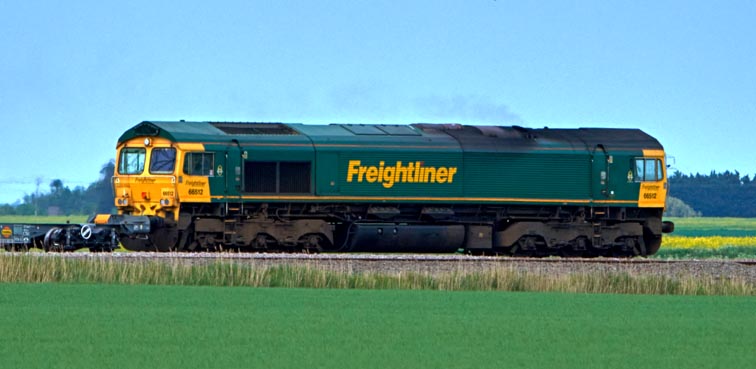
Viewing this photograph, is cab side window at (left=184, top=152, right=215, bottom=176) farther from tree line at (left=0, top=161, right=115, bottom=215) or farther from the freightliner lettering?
tree line at (left=0, top=161, right=115, bottom=215)

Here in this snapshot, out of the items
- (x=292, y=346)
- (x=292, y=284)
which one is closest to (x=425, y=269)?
(x=292, y=284)

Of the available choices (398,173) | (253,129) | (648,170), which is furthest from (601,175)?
(253,129)

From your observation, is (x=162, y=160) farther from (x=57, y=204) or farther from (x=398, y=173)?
(x=57, y=204)

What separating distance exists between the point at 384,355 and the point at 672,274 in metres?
17.6

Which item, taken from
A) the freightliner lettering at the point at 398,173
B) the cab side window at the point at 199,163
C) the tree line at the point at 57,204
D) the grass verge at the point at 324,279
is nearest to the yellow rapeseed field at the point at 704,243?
the freightliner lettering at the point at 398,173

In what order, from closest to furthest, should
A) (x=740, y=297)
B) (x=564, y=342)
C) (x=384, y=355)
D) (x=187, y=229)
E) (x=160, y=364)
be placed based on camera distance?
(x=160, y=364) → (x=384, y=355) → (x=564, y=342) → (x=740, y=297) → (x=187, y=229)

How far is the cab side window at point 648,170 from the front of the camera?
140 ft

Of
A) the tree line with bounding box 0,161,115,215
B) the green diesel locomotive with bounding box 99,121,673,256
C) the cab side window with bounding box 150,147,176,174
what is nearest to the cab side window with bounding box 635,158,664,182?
the green diesel locomotive with bounding box 99,121,673,256

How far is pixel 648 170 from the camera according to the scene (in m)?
42.9

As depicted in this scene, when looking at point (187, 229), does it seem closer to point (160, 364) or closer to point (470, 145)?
point (470, 145)

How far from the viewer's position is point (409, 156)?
4053 cm

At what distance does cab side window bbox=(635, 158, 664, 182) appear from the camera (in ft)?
140

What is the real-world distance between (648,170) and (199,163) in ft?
43.9

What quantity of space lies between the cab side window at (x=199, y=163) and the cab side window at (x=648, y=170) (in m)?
12.6
